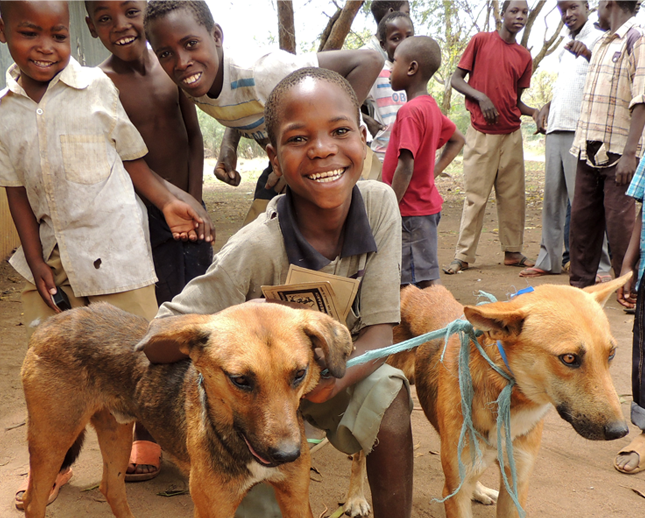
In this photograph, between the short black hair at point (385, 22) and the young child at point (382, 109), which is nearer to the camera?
the young child at point (382, 109)

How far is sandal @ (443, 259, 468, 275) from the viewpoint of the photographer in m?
8.19

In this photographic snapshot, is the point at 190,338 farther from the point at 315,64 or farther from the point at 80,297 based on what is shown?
the point at 315,64

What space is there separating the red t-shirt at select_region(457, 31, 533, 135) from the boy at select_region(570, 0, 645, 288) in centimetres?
173

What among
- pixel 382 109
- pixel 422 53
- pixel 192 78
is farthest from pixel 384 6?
pixel 192 78

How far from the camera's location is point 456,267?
27.1 feet

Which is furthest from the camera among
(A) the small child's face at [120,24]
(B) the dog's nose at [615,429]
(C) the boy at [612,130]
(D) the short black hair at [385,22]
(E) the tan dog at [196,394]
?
(D) the short black hair at [385,22]

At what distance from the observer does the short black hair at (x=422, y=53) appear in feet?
17.2

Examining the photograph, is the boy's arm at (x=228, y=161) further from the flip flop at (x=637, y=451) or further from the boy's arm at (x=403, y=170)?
the flip flop at (x=637, y=451)

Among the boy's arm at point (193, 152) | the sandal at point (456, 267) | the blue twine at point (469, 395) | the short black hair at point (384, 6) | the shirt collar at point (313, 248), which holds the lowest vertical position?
the sandal at point (456, 267)

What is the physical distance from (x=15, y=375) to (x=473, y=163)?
643cm

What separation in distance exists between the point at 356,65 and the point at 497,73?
5084mm

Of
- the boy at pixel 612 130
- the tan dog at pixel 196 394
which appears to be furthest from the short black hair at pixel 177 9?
the boy at pixel 612 130

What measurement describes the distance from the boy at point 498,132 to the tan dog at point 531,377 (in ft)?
18.5

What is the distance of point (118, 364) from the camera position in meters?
2.77
